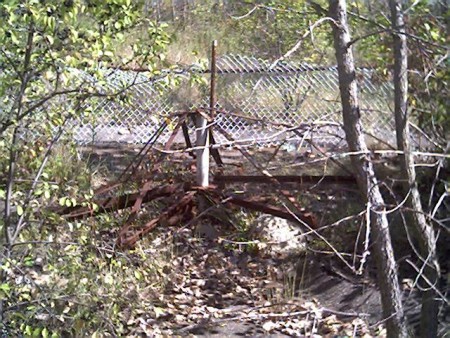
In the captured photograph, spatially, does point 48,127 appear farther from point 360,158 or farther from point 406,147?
point 406,147

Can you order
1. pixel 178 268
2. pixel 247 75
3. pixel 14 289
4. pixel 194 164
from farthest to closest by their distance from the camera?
pixel 247 75, pixel 194 164, pixel 178 268, pixel 14 289

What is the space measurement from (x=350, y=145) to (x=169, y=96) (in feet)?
26.5

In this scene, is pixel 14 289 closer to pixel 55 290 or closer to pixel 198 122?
pixel 55 290

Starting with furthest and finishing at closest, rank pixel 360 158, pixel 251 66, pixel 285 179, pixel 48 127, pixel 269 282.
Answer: pixel 251 66 → pixel 285 179 → pixel 269 282 → pixel 48 127 → pixel 360 158

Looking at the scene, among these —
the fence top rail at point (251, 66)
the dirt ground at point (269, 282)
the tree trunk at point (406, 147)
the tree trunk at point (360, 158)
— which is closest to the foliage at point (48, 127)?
the tree trunk at point (360, 158)

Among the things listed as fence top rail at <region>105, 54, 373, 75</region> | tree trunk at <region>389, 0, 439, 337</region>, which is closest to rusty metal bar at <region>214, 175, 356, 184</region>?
fence top rail at <region>105, 54, 373, 75</region>

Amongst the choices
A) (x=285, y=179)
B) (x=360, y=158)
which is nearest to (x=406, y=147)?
(x=360, y=158)

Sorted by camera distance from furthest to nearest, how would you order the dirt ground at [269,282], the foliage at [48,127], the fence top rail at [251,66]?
the fence top rail at [251,66]
the dirt ground at [269,282]
the foliage at [48,127]

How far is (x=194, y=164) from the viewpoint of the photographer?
9273 millimetres

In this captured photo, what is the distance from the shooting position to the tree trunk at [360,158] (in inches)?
188

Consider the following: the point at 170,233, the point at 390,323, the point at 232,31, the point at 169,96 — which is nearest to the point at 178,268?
the point at 170,233

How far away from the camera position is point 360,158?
476 centimetres

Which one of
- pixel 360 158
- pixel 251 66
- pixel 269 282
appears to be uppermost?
pixel 251 66

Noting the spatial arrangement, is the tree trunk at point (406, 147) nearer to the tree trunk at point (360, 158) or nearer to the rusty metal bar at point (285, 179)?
the tree trunk at point (360, 158)
